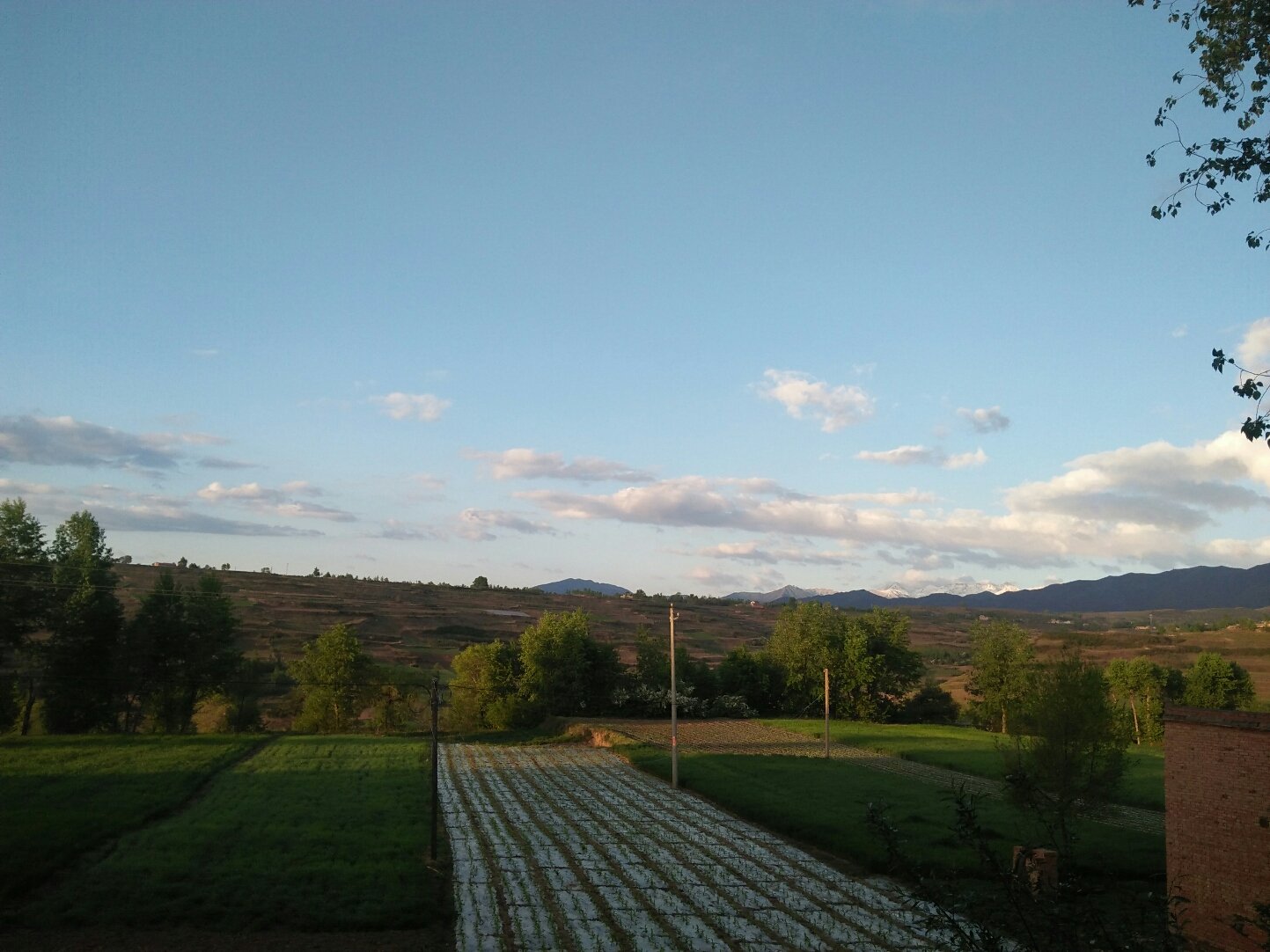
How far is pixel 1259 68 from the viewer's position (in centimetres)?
1302

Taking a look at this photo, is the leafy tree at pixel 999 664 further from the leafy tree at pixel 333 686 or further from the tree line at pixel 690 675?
the leafy tree at pixel 333 686

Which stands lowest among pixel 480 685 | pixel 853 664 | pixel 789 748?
pixel 789 748

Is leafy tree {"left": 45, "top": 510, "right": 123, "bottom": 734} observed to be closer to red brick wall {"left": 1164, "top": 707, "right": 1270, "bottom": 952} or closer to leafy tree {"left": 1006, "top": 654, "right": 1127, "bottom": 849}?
leafy tree {"left": 1006, "top": 654, "right": 1127, "bottom": 849}

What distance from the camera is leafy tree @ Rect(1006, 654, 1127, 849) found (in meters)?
25.7

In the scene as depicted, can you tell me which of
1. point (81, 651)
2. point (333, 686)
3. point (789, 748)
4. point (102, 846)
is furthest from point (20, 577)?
point (789, 748)

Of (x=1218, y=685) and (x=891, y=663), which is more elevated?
(x=891, y=663)

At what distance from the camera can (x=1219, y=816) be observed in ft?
54.6

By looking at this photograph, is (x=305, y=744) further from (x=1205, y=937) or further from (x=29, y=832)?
(x=1205, y=937)

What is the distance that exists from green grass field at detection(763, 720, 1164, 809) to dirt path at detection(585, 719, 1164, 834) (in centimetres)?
96

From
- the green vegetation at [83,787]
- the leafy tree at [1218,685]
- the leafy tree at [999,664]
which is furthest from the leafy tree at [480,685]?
the leafy tree at [1218,685]

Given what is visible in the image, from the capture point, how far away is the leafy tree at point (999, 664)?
7131 centimetres

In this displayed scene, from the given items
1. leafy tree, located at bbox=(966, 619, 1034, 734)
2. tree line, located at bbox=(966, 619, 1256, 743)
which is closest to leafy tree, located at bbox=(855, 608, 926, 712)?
tree line, located at bbox=(966, 619, 1256, 743)

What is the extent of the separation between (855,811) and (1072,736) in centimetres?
994

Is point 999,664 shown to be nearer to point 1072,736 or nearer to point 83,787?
point 1072,736
